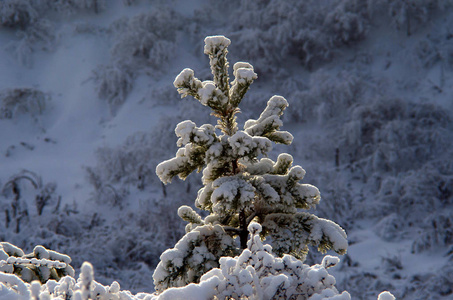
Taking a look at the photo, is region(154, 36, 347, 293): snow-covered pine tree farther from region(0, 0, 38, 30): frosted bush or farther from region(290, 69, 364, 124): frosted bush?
region(0, 0, 38, 30): frosted bush

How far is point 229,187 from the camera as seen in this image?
329 centimetres

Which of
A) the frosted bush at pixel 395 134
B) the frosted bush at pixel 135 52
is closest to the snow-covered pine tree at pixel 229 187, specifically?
the frosted bush at pixel 395 134

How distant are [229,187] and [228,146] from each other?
0.38m

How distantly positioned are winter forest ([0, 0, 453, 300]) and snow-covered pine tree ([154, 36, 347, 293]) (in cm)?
2

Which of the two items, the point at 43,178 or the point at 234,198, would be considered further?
the point at 43,178

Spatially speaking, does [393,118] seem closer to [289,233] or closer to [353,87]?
[353,87]

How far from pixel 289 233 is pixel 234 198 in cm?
60

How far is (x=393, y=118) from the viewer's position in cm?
1216

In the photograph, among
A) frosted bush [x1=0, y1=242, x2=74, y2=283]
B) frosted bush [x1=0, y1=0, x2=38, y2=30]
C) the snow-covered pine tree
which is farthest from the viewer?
frosted bush [x1=0, y1=0, x2=38, y2=30]

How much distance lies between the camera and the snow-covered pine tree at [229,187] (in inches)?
129

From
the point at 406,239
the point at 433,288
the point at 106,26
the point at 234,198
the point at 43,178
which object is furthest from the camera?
the point at 106,26

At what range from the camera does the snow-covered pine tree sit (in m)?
3.28

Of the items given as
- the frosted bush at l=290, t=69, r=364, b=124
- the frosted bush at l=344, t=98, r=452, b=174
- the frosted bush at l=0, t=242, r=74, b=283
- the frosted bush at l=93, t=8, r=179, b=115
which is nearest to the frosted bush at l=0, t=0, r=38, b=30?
the frosted bush at l=93, t=8, r=179, b=115

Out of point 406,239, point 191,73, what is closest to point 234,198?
point 191,73
